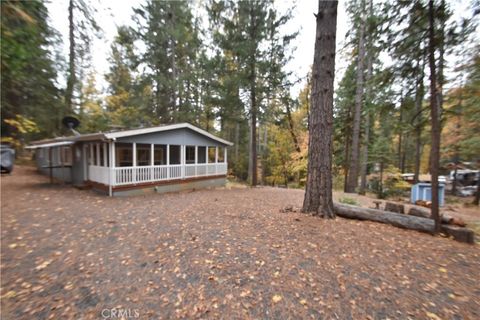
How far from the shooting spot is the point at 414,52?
4734 millimetres

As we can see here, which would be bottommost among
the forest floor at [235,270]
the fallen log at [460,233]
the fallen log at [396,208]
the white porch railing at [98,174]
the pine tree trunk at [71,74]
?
the forest floor at [235,270]

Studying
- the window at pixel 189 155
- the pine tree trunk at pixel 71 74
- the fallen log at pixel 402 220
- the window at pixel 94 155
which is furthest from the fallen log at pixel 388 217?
the pine tree trunk at pixel 71 74

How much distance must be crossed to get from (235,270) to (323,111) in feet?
13.4

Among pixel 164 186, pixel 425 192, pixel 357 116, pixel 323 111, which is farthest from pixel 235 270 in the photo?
pixel 357 116

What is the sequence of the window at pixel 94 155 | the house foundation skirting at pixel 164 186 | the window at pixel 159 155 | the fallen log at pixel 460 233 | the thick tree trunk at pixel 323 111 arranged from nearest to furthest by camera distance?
the fallen log at pixel 460 233
the thick tree trunk at pixel 323 111
the house foundation skirting at pixel 164 186
the window at pixel 94 155
the window at pixel 159 155

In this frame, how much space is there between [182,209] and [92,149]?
7.11 meters

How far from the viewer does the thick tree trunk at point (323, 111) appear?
16.8 ft

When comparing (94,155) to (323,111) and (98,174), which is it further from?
(323,111)

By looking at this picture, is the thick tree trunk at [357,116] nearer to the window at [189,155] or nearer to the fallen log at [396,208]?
the fallen log at [396,208]

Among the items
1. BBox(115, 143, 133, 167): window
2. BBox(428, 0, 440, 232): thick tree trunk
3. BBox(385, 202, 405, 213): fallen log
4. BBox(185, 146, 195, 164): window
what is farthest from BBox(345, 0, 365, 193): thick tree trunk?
BBox(115, 143, 133, 167): window

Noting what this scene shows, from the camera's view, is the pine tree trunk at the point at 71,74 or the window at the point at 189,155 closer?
the window at the point at 189,155

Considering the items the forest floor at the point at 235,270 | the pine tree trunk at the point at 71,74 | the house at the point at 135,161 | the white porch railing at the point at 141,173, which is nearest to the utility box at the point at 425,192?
the forest floor at the point at 235,270

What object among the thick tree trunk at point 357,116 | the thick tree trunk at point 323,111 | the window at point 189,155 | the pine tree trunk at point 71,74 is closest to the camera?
the thick tree trunk at point 323,111

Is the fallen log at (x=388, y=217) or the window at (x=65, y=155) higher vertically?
the window at (x=65, y=155)
